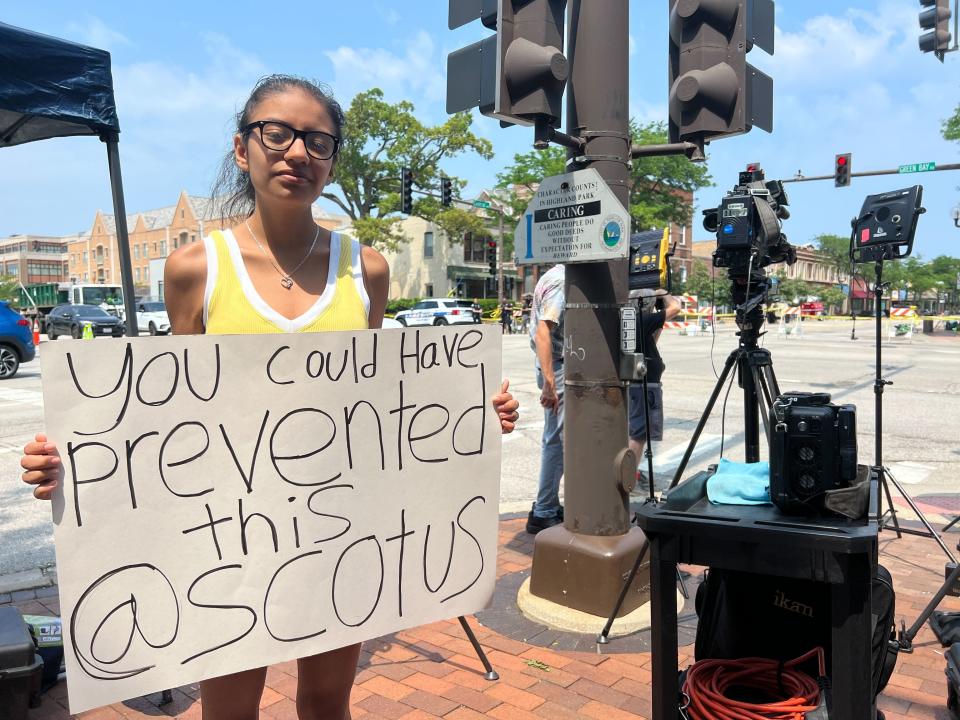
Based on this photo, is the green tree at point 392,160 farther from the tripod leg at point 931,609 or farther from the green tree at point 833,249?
the green tree at point 833,249

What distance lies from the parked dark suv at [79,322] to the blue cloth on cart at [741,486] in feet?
93.1

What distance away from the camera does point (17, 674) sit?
2.47 metres

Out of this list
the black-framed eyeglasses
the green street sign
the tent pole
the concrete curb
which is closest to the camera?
the black-framed eyeglasses

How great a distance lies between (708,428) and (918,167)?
49.5ft

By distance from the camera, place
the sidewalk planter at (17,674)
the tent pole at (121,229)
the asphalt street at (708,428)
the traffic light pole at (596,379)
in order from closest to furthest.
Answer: the sidewalk planter at (17,674)
the traffic light pole at (596,379)
the tent pole at (121,229)
the asphalt street at (708,428)

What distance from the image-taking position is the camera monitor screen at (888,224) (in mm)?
4375

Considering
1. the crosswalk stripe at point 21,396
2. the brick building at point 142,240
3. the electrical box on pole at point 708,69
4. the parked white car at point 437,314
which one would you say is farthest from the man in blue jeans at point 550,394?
the brick building at point 142,240

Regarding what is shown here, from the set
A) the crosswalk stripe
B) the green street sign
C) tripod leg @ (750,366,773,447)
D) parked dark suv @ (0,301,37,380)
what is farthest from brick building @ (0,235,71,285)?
tripod leg @ (750,366,773,447)

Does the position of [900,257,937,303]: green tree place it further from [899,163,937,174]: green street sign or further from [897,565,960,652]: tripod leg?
[897,565,960,652]: tripod leg

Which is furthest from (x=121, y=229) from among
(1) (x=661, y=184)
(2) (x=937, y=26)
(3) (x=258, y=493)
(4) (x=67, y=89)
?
(1) (x=661, y=184)

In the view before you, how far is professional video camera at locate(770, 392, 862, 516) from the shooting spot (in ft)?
6.40

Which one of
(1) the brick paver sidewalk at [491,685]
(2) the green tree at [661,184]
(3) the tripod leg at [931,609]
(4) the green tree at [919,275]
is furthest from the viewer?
(4) the green tree at [919,275]

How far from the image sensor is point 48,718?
2660mm

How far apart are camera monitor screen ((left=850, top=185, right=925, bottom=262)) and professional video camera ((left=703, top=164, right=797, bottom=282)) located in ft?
3.60
